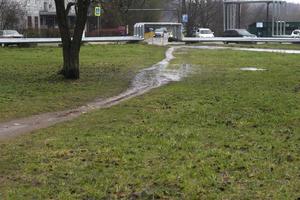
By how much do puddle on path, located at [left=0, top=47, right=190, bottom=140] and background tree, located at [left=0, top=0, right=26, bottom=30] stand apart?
5300 centimetres

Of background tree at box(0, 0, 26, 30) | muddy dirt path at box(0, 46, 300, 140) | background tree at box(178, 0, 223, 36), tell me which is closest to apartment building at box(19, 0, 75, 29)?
background tree at box(0, 0, 26, 30)


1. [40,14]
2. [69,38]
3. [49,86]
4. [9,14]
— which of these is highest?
[40,14]

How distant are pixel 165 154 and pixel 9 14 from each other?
69725mm

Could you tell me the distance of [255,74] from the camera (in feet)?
68.4

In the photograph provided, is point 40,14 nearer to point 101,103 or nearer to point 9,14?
point 9,14

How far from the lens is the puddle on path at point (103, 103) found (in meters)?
10.5

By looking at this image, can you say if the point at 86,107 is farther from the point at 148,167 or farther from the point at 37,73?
the point at 37,73

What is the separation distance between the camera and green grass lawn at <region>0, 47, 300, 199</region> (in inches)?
250

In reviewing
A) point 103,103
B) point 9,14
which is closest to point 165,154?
point 103,103

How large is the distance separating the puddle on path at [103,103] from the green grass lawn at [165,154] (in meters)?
0.47

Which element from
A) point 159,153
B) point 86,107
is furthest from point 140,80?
point 159,153

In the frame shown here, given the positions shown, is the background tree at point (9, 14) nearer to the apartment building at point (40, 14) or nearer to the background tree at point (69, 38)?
the apartment building at point (40, 14)

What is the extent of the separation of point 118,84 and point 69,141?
30.0 feet

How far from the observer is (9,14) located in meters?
74.6
